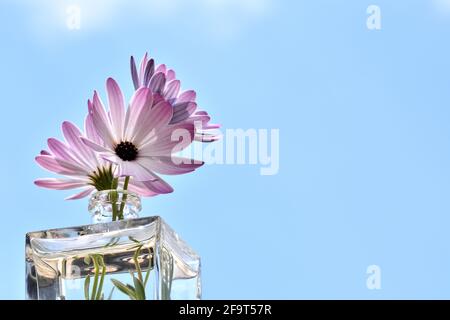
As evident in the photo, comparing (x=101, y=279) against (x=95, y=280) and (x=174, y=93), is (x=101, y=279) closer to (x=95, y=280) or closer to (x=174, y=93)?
(x=95, y=280)

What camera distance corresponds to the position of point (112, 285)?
22.8 inches

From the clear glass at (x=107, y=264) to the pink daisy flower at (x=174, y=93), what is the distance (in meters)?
0.08

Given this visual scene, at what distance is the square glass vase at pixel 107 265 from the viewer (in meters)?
0.58

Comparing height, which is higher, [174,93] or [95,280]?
[174,93]

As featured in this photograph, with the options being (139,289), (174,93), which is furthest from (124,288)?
(174,93)

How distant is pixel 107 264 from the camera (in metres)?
0.59

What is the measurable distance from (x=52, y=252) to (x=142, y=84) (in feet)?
0.43

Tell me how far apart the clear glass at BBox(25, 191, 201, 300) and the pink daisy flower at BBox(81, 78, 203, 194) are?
36mm

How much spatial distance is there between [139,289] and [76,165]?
0.32ft

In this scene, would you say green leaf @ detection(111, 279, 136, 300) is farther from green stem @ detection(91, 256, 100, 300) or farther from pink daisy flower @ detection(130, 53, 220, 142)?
pink daisy flower @ detection(130, 53, 220, 142)
